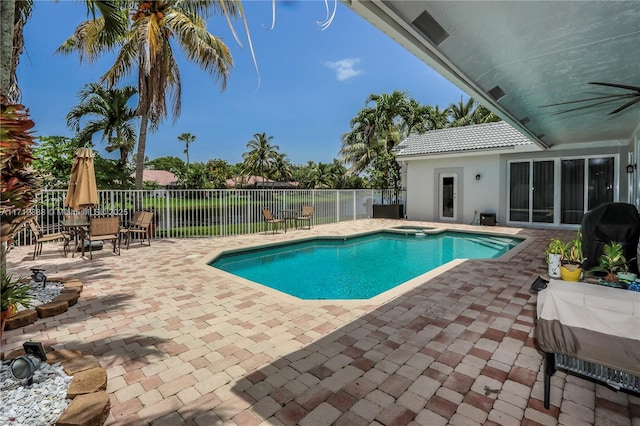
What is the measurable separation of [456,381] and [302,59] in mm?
23877

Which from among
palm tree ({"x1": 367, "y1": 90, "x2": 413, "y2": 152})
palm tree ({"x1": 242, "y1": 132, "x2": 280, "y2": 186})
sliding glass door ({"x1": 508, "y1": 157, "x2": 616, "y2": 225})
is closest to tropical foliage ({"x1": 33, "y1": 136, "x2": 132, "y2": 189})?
palm tree ({"x1": 367, "y1": 90, "x2": 413, "y2": 152})

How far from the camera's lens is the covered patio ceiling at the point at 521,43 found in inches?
113

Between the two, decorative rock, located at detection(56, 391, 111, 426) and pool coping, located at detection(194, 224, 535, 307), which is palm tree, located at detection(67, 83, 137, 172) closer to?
pool coping, located at detection(194, 224, 535, 307)

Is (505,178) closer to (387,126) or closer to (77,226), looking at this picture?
(387,126)

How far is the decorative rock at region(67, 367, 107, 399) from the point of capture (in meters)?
2.33

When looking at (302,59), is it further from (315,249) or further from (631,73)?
(631,73)

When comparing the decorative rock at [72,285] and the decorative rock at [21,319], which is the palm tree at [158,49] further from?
the decorative rock at [21,319]

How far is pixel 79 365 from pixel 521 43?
562cm

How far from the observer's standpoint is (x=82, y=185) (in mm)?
6703

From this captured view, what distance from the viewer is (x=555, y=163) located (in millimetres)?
12695

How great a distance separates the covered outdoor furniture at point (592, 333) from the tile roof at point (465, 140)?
12.6 meters

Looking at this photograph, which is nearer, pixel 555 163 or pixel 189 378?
pixel 189 378

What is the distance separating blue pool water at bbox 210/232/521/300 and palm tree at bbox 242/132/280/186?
34.4 m

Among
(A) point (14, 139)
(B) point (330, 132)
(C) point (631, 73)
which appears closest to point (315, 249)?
(C) point (631, 73)
